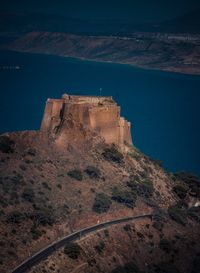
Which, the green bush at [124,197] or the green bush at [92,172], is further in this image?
the green bush at [92,172]

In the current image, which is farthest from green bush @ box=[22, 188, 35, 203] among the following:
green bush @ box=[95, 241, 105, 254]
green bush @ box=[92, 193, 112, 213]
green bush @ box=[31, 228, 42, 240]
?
green bush @ box=[95, 241, 105, 254]

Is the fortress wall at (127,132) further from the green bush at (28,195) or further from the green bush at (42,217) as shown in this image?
the green bush at (42,217)

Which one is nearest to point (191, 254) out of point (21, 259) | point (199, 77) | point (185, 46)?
point (21, 259)

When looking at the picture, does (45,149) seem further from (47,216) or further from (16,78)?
(16,78)

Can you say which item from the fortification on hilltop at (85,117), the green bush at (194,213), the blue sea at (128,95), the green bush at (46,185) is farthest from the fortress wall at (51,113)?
the blue sea at (128,95)

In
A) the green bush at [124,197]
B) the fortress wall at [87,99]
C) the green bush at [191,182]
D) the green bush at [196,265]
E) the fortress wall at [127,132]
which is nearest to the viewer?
the green bush at [196,265]

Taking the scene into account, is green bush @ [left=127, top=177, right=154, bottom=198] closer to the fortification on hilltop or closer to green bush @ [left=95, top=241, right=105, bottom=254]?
the fortification on hilltop

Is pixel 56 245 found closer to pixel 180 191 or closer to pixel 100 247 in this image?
pixel 100 247

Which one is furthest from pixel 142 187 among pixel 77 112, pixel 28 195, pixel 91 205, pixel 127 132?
pixel 28 195
